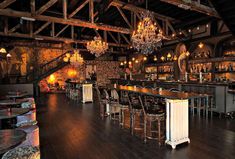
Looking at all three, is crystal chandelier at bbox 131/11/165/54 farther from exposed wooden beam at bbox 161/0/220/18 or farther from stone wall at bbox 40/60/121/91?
stone wall at bbox 40/60/121/91

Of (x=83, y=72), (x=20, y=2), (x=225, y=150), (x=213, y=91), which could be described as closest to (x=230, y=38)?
(x=213, y=91)

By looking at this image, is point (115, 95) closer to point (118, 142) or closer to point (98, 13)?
point (118, 142)

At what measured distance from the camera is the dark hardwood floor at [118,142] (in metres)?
3.18

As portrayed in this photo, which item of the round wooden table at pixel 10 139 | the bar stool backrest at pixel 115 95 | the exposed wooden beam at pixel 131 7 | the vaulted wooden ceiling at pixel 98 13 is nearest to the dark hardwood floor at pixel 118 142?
the bar stool backrest at pixel 115 95

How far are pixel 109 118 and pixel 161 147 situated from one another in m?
2.77

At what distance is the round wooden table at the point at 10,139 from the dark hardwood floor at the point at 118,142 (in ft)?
4.46

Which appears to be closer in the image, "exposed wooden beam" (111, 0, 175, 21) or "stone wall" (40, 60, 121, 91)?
"exposed wooden beam" (111, 0, 175, 21)

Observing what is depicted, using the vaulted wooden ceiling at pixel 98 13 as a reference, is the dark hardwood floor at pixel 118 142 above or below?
below

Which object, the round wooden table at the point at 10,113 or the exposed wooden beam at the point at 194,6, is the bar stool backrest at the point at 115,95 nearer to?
the round wooden table at the point at 10,113

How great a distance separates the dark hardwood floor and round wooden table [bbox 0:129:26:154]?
4.46 ft

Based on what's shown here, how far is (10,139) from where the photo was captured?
74.3 inches

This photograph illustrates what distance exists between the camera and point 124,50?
54.7 ft

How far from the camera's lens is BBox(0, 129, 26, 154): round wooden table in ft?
5.51

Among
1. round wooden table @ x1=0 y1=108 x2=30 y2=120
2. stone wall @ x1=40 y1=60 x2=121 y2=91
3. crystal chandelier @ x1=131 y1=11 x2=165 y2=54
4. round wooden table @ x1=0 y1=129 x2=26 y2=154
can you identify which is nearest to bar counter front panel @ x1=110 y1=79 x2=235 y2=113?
crystal chandelier @ x1=131 y1=11 x2=165 y2=54
